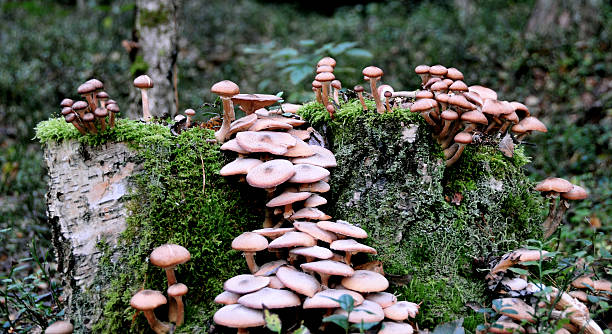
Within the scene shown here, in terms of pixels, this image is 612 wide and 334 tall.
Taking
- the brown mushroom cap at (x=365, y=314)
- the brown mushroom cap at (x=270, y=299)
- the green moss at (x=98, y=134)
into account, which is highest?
the green moss at (x=98, y=134)

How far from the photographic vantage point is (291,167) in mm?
3555

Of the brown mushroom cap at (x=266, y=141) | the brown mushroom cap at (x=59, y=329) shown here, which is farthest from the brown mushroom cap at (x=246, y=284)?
the brown mushroom cap at (x=59, y=329)

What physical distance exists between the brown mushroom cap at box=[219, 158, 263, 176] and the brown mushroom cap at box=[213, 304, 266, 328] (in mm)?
1170

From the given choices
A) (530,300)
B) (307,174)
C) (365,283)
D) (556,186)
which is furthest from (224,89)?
(556,186)

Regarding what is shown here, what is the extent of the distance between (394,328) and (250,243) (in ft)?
4.11

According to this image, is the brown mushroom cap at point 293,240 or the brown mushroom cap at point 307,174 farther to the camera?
the brown mushroom cap at point 307,174

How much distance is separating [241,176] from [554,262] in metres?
3.24

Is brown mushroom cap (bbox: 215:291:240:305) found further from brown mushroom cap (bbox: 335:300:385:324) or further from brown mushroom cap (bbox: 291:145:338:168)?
brown mushroom cap (bbox: 291:145:338:168)

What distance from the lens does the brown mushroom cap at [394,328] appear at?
3.06 m

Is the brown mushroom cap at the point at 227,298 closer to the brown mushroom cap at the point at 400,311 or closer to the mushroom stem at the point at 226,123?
the brown mushroom cap at the point at 400,311

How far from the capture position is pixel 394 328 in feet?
10.2

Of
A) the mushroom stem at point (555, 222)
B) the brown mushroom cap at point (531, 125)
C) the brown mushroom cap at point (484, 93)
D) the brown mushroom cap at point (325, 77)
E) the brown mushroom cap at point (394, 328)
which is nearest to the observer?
the brown mushroom cap at point (394, 328)

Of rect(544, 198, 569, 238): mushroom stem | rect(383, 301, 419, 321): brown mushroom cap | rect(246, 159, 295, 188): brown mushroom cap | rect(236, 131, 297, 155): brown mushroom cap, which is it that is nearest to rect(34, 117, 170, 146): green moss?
rect(236, 131, 297, 155): brown mushroom cap

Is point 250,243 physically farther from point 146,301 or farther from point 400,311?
point 400,311
